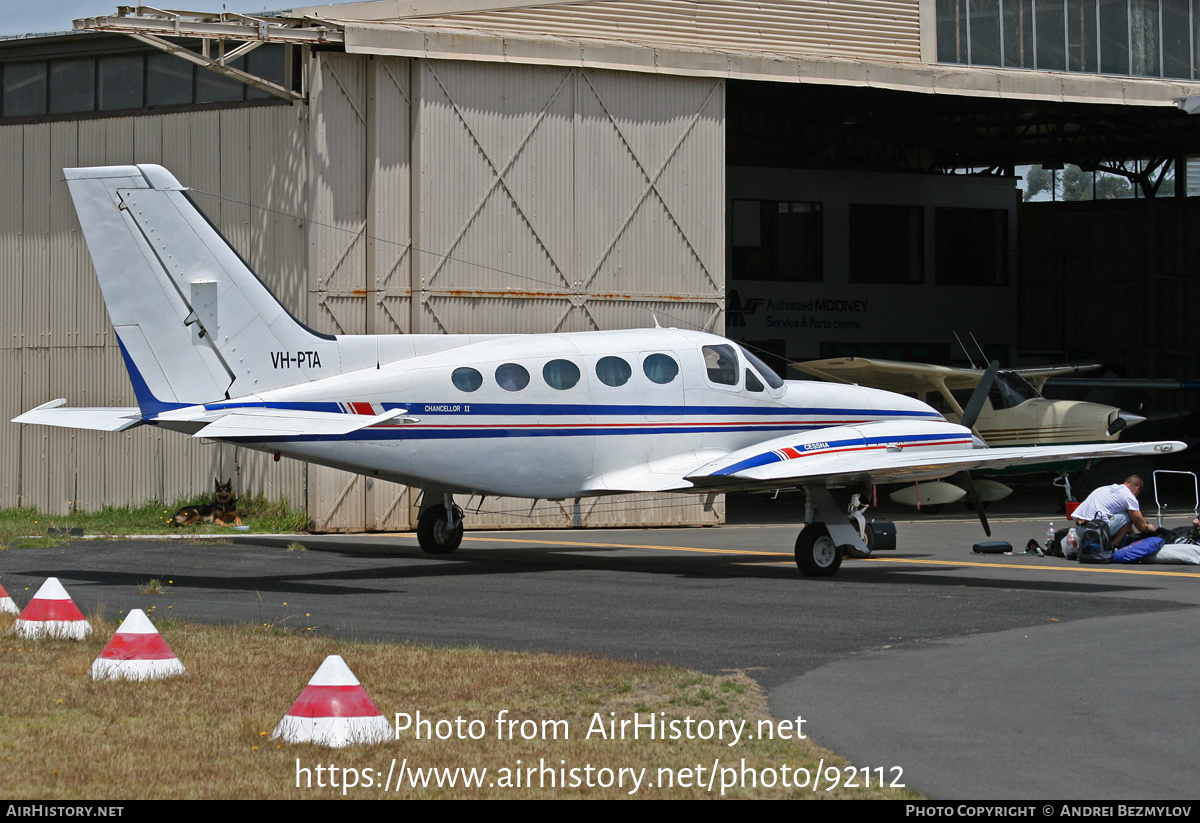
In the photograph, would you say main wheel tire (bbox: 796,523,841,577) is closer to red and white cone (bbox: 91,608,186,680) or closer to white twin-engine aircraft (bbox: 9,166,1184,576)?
white twin-engine aircraft (bbox: 9,166,1184,576)

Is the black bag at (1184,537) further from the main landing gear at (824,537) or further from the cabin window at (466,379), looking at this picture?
the cabin window at (466,379)

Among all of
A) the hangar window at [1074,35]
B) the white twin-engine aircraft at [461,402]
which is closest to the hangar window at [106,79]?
the white twin-engine aircraft at [461,402]

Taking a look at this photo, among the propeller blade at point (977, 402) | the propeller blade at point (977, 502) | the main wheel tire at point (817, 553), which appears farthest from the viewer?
the propeller blade at point (977, 402)

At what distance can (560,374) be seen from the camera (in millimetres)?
16484

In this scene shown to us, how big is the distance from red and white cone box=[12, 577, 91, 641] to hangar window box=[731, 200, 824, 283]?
34.0m

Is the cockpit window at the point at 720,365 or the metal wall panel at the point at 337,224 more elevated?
the metal wall panel at the point at 337,224

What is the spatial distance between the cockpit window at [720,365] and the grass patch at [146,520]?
996cm

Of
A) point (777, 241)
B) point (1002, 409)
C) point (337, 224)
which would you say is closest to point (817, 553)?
point (337, 224)

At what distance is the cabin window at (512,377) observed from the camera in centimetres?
1606

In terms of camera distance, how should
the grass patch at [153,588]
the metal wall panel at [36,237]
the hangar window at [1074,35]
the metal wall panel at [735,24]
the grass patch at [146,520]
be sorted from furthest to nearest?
1. the hangar window at [1074,35]
2. the metal wall panel at [36,237]
3. the metal wall panel at [735,24]
4. the grass patch at [146,520]
5. the grass patch at [153,588]

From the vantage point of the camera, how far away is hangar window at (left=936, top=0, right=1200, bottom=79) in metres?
28.7

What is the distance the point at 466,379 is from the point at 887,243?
32.5 meters

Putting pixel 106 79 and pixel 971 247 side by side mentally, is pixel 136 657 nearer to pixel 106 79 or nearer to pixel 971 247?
pixel 106 79

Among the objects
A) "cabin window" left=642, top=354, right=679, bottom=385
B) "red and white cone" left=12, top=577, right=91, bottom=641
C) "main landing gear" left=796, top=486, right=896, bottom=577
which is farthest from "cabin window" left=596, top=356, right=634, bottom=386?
"red and white cone" left=12, top=577, right=91, bottom=641
